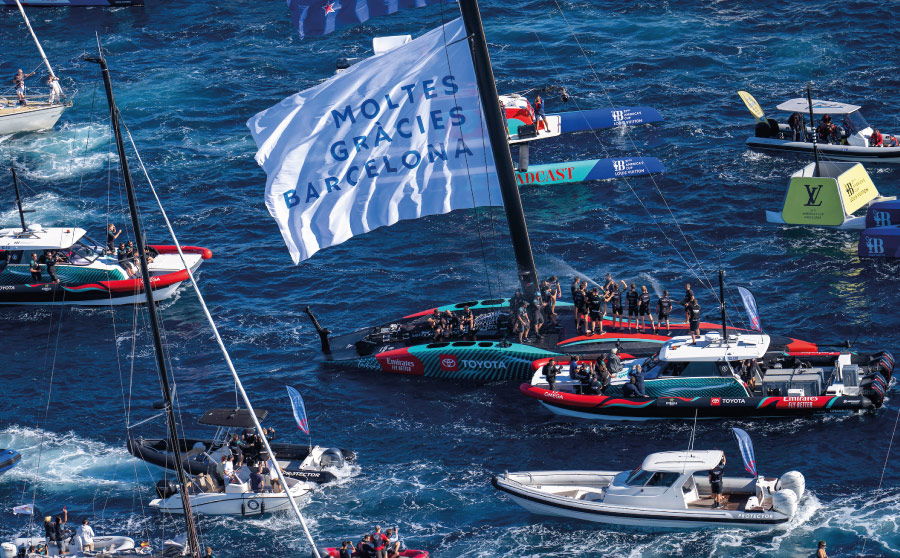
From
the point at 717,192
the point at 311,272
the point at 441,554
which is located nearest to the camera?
the point at 441,554

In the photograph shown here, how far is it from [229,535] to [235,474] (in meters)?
1.99

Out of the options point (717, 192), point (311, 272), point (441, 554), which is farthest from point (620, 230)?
point (441, 554)

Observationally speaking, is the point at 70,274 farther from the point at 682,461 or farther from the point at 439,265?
the point at 682,461

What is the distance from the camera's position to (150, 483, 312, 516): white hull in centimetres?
3988

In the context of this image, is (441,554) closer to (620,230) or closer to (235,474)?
(235,474)

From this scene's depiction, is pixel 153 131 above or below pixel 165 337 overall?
above

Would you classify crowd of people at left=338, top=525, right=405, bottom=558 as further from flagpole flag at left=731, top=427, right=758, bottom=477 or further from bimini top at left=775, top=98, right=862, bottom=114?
bimini top at left=775, top=98, right=862, bottom=114

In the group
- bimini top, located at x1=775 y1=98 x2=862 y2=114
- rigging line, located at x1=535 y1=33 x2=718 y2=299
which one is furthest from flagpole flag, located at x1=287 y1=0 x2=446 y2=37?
bimini top, located at x1=775 y1=98 x2=862 y2=114

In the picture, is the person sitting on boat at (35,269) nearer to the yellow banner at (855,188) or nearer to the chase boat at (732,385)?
the chase boat at (732,385)

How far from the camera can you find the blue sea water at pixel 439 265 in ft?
130

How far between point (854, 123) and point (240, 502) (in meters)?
36.5

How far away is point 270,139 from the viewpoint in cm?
3506

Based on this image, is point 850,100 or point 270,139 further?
point 850,100

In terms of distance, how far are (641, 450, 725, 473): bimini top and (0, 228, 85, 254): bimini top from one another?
29130 millimetres
